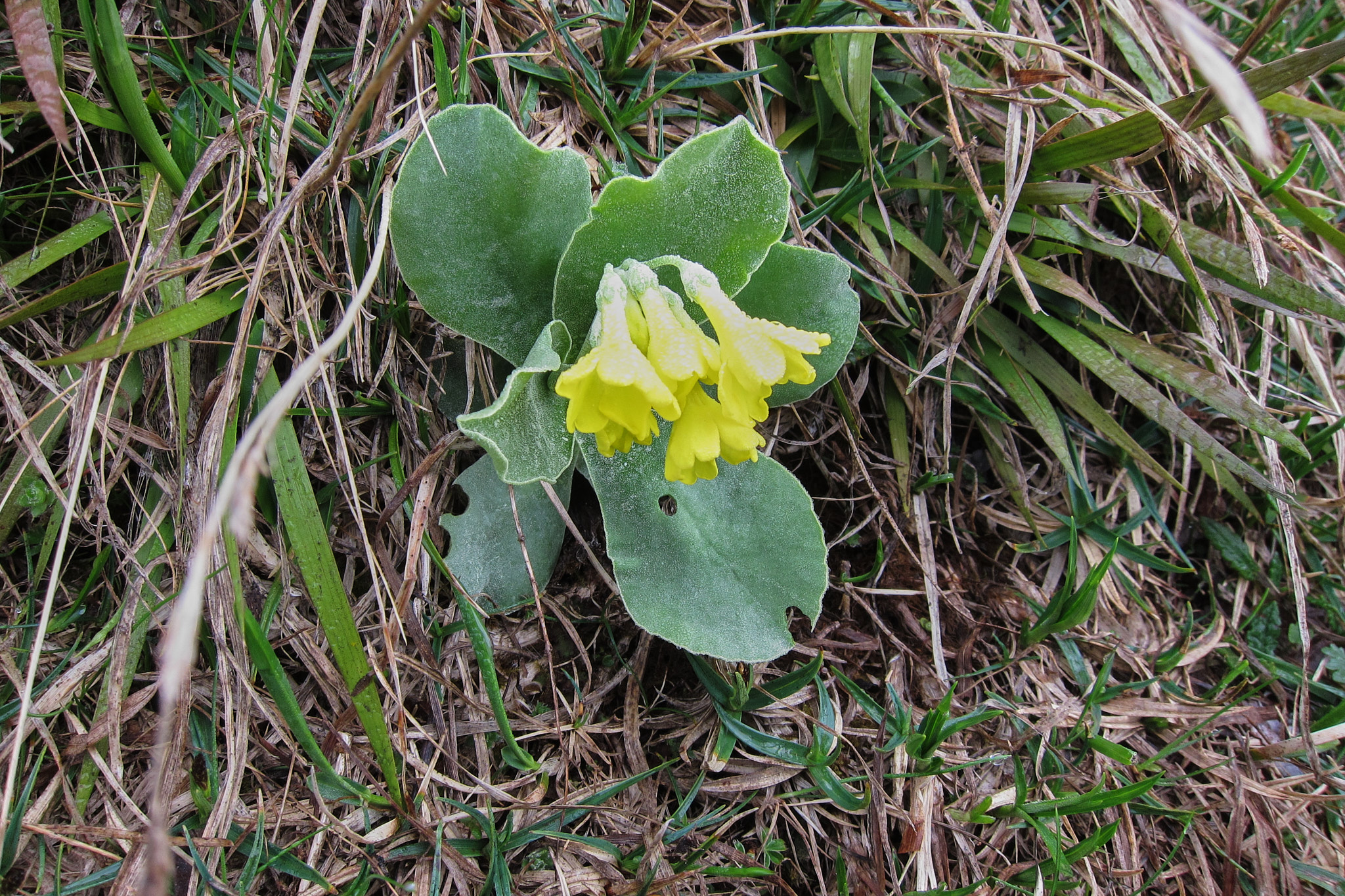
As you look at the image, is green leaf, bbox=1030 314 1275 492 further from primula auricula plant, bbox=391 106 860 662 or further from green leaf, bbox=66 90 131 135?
green leaf, bbox=66 90 131 135

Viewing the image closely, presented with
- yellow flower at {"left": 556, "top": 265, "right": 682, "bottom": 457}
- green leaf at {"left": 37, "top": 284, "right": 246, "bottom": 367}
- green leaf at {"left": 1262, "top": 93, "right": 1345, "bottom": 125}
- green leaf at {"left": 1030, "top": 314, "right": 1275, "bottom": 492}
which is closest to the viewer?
yellow flower at {"left": 556, "top": 265, "right": 682, "bottom": 457}

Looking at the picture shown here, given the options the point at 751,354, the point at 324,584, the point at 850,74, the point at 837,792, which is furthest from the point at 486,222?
the point at 837,792

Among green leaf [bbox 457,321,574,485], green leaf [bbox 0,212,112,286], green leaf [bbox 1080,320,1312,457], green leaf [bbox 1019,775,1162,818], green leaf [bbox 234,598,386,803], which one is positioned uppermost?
green leaf [bbox 0,212,112,286]

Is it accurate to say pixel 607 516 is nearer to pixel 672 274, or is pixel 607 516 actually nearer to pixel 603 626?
Result: pixel 603 626

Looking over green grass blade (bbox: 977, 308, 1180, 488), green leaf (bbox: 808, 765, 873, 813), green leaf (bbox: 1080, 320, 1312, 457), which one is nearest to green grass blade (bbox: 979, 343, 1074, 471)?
green grass blade (bbox: 977, 308, 1180, 488)

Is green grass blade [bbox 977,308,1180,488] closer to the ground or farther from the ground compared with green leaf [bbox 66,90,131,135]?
closer to the ground

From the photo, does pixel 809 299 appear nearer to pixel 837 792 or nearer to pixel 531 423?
pixel 531 423

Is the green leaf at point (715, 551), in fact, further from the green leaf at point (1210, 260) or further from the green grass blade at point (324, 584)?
the green leaf at point (1210, 260)

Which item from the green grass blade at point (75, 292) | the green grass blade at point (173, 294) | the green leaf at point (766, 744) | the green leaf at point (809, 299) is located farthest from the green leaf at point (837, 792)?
the green grass blade at point (75, 292)

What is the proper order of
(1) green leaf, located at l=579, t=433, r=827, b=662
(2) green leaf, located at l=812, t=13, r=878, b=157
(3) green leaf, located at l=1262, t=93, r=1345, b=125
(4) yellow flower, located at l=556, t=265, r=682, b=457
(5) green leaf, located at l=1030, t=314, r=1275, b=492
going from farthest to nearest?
(3) green leaf, located at l=1262, t=93, r=1345, b=125, (5) green leaf, located at l=1030, t=314, r=1275, b=492, (2) green leaf, located at l=812, t=13, r=878, b=157, (1) green leaf, located at l=579, t=433, r=827, b=662, (4) yellow flower, located at l=556, t=265, r=682, b=457
